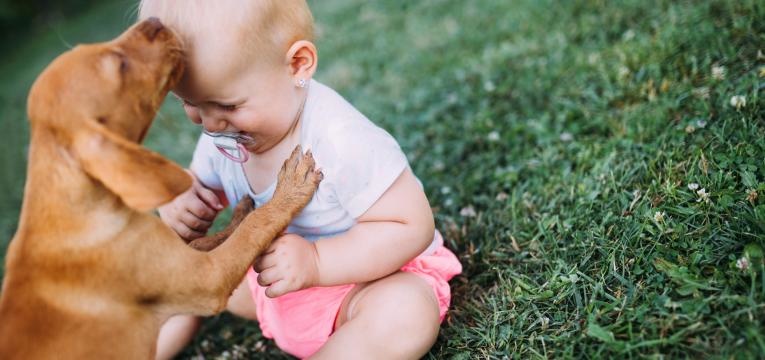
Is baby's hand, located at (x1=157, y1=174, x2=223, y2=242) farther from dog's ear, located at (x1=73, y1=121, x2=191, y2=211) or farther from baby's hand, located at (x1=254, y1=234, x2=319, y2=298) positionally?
dog's ear, located at (x1=73, y1=121, x2=191, y2=211)

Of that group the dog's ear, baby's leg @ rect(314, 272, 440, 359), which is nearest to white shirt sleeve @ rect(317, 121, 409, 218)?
baby's leg @ rect(314, 272, 440, 359)

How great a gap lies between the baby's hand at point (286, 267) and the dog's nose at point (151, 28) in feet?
3.00

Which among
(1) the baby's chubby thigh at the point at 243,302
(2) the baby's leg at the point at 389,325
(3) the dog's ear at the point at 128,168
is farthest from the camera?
(1) the baby's chubby thigh at the point at 243,302

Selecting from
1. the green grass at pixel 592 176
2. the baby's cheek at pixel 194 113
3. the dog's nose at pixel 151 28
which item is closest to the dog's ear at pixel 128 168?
the dog's nose at pixel 151 28

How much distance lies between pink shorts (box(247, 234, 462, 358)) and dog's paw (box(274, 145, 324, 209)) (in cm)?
48

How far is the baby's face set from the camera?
248 centimetres

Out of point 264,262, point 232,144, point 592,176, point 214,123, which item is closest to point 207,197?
point 232,144

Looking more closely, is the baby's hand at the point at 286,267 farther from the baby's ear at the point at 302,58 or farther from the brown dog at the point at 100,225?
the baby's ear at the point at 302,58

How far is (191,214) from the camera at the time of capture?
10.3 ft

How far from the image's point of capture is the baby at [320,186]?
2498 mm

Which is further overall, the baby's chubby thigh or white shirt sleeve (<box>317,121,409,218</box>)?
the baby's chubby thigh

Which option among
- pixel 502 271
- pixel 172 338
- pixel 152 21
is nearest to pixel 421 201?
pixel 502 271

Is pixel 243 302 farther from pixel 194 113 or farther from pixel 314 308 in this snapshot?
pixel 194 113

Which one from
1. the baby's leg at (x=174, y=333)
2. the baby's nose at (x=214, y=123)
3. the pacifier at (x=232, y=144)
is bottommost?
the baby's leg at (x=174, y=333)
